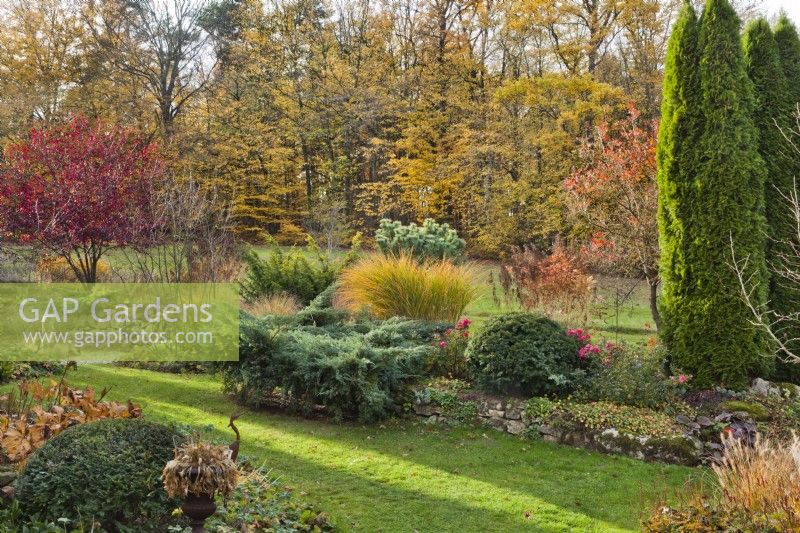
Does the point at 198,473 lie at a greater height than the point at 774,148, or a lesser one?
lesser

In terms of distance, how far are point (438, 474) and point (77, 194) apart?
698cm

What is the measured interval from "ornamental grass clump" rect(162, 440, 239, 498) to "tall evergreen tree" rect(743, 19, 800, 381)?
608 cm

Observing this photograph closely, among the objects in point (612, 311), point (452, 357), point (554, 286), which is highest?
point (554, 286)

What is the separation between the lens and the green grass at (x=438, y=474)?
3.98 metres

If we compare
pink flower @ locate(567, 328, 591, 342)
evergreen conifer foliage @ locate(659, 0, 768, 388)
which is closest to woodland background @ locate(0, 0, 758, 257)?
evergreen conifer foliage @ locate(659, 0, 768, 388)

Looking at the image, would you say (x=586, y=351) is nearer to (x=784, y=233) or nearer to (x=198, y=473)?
(x=784, y=233)

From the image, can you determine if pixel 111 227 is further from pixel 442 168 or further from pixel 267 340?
pixel 442 168

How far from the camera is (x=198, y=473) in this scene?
8.88ft

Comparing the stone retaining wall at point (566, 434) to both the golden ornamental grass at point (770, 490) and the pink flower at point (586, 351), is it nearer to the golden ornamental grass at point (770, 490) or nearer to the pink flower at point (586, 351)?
the pink flower at point (586, 351)

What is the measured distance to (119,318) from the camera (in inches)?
339

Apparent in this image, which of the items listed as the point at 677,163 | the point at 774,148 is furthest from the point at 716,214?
the point at 774,148

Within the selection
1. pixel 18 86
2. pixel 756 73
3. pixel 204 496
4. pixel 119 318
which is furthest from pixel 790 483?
pixel 18 86

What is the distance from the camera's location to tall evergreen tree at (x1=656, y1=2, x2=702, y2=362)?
6.52m

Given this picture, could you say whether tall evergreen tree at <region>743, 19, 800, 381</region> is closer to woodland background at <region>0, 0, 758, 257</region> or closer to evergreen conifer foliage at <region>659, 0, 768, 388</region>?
evergreen conifer foliage at <region>659, 0, 768, 388</region>
